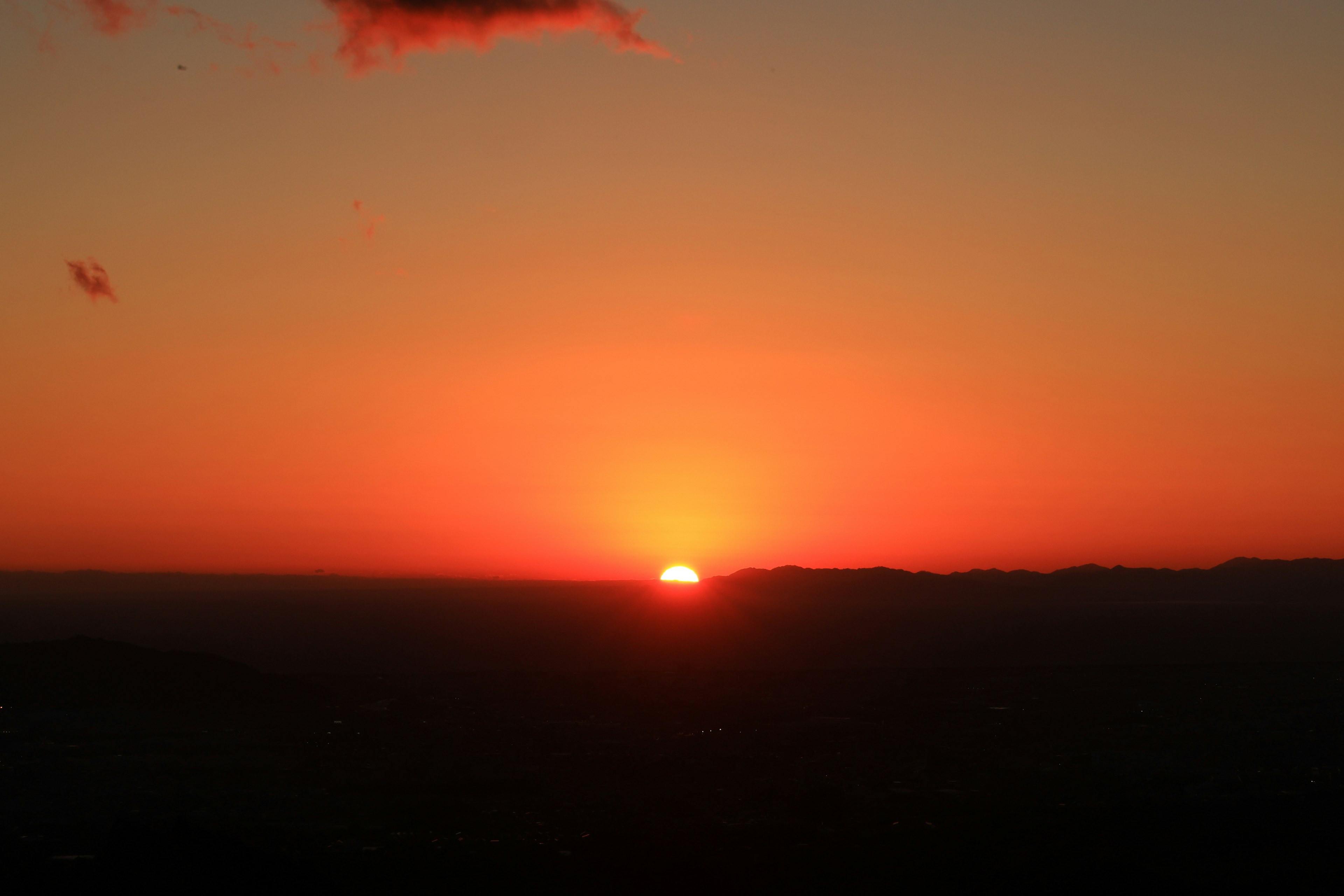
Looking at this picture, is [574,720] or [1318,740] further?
[574,720]

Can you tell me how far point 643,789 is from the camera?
39750mm

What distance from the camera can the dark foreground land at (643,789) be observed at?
2712cm

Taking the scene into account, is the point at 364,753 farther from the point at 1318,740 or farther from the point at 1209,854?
the point at 1318,740

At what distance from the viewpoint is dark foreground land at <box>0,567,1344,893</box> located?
27125mm

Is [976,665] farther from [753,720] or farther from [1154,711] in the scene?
[753,720]

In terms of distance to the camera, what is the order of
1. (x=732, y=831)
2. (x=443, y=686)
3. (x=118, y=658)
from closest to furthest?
(x=732, y=831) < (x=118, y=658) < (x=443, y=686)

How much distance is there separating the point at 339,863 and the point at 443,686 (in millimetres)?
84133

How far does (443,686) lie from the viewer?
361 feet

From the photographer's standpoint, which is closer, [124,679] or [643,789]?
[643,789]

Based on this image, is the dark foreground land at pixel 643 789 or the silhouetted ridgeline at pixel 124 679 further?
the silhouetted ridgeline at pixel 124 679

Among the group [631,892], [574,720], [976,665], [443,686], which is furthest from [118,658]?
[976,665]

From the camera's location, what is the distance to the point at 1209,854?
96.5ft

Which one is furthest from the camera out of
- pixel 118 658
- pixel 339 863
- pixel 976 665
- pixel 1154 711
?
pixel 976 665

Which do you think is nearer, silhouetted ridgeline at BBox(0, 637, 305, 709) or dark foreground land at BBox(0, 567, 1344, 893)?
dark foreground land at BBox(0, 567, 1344, 893)
